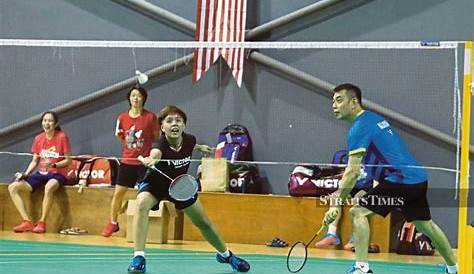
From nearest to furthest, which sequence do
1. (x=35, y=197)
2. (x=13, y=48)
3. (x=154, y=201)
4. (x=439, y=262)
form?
(x=154, y=201)
(x=439, y=262)
(x=35, y=197)
(x=13, y=48)

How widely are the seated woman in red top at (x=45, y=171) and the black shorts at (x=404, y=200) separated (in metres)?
5.24

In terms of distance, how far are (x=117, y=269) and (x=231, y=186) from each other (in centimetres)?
357

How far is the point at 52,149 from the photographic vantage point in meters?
13.1

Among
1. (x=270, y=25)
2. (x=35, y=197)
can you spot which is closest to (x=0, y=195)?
(x=35, y=197)

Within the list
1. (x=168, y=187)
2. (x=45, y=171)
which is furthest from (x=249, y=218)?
(x=168, y=187)

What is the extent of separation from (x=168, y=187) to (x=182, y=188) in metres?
0.21

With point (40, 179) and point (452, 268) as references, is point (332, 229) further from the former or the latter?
point (40, 179)

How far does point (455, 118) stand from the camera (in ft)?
40.3

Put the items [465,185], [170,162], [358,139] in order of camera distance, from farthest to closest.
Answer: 1. [170,162]
2. [358,139]
3. [465,185]

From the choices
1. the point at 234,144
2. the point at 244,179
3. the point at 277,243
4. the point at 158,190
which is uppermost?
the point at 234,144

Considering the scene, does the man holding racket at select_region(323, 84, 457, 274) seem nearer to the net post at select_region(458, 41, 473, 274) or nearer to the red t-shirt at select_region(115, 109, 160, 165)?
the net post at select_region(458, 41, 473, 274)

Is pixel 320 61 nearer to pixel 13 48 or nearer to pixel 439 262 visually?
pixel 439 262

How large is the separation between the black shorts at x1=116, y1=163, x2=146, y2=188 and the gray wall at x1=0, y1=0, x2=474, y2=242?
→ 4.02 ft

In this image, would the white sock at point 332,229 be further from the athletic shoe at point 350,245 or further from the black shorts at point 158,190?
the black shorts at point 158,190
